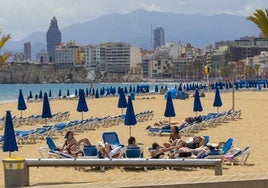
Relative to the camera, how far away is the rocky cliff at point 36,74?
178 metres

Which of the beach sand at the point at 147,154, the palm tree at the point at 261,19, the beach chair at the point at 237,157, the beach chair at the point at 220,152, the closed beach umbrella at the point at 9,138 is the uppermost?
the palm tree at the point at 261,19

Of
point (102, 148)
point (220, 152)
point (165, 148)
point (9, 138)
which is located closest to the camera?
point (9, 138)

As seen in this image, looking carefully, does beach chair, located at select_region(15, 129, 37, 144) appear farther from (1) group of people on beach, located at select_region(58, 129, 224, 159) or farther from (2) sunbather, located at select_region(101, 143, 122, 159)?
(2) sunbather, located at select_region(101, 143, 122, 159)

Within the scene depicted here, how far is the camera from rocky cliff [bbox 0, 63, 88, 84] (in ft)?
584

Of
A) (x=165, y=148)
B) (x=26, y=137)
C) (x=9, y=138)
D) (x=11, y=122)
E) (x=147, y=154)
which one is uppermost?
(x=11, y=122)

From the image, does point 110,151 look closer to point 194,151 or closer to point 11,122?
point 194,151

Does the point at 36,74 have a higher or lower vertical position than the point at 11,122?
higher

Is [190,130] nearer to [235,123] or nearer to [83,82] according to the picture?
[235,123]

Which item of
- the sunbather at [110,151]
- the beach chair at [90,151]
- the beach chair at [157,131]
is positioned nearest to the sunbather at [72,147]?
the beach chair at [90,151]

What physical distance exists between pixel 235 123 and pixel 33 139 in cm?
874

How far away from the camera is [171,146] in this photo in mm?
12688

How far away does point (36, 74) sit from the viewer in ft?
591

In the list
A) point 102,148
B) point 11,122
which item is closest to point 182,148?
point 102,148

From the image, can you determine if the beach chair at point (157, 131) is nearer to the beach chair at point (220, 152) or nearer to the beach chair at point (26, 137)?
the beach chair at point (26, 137)
